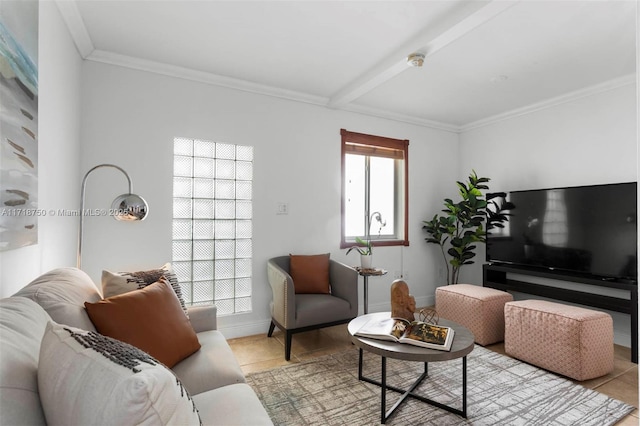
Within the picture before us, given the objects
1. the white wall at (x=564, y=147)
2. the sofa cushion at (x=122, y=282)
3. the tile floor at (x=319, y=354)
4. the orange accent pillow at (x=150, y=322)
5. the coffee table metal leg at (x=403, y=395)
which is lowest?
the tile floor at (x=319, y=354)

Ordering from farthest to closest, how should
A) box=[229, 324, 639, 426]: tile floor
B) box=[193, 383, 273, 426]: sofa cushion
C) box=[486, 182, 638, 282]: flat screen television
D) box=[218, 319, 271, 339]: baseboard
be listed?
box=[218, 319, 271, 339]: baseboard, box=[486, 182, 638, 282]: flat screen television, box=[229, 324, 639, 426]: tile floor, box=[193, 383, 273, 426]: sofa cushion

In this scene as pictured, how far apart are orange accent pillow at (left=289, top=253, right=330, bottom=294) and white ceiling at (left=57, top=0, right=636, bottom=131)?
1701mm

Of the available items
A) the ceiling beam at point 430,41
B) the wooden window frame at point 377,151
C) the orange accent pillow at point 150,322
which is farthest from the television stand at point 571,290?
the orange accent pillow at point 150,322

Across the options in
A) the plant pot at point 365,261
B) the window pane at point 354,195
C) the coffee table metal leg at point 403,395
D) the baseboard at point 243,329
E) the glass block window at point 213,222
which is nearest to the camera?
the coffee table metal leg at point 403,395

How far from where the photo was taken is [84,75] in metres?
2.68

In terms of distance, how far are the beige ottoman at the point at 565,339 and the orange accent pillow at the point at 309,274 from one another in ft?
5.55

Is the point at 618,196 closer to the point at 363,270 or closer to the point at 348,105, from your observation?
the point at 363,270

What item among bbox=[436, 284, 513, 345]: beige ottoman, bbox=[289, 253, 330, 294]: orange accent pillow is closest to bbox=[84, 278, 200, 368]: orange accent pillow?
bbox=[289, 253, 330, 294]: orange accent pillow

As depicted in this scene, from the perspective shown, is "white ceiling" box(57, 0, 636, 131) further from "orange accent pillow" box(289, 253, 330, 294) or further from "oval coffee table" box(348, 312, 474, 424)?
"oval coffee table" box(348, 312, 474, 424)

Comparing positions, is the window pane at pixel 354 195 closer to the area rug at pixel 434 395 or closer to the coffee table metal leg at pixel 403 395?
the area rug at pixel 434 395

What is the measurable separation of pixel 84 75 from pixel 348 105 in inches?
98.3

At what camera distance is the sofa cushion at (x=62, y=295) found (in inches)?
47.4

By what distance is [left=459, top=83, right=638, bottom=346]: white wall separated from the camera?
315 centimetres

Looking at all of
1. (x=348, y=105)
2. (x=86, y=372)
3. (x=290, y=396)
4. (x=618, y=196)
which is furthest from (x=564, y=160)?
(x=86, y=372)
